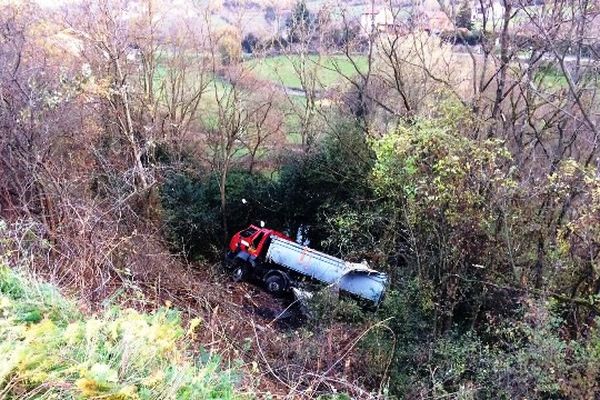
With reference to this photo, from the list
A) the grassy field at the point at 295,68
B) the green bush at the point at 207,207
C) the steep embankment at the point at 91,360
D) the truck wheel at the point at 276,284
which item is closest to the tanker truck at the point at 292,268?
the truck wheel at the point at 276,284

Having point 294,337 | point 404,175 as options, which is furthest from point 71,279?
point 404,175

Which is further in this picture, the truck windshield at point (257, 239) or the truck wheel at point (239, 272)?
the truck windshield at point (257, 239)

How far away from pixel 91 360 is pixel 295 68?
18934mm

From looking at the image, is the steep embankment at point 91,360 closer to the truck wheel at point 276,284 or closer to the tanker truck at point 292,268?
the tanker truck at point 292,268

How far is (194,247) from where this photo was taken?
17.6 m

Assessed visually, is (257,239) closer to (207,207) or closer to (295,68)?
(207,207)

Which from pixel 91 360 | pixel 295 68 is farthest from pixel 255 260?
pixel 91 360

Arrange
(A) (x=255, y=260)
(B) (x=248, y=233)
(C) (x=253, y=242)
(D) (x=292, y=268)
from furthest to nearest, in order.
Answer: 1. (B) (x=248, y=233)
2. (C) (x=253, y=242)
3. (A) (x=255, y=260)
4. (D) (x=292, y=268)

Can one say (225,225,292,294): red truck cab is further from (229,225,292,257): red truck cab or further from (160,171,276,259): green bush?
(160,171,276,259): green bush

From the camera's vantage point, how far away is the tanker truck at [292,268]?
1311cm

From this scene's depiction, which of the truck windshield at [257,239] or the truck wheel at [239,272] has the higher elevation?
the truck windshield at [257,239]

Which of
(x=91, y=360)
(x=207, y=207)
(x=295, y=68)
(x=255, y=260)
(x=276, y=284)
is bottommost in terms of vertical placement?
(x=276, y=284)

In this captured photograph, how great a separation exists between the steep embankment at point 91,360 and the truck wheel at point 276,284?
1057 centimetres

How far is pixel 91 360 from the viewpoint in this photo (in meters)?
3.60
